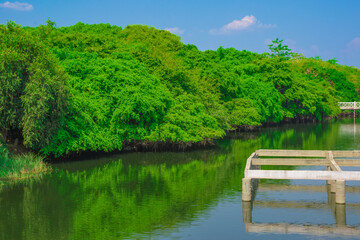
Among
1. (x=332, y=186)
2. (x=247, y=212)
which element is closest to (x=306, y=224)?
(x=247, y=212)

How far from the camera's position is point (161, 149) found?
1667 inches

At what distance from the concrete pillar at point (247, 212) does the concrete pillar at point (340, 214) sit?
346 cm

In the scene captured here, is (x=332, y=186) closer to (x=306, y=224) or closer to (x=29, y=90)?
(x=306, y=224)

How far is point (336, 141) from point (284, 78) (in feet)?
121

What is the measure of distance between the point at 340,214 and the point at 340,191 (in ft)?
3.35

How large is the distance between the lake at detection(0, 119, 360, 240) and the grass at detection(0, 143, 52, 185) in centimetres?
115

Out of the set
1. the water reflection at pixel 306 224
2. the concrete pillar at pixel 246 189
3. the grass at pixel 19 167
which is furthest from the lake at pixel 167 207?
the grass at pixel 19 167

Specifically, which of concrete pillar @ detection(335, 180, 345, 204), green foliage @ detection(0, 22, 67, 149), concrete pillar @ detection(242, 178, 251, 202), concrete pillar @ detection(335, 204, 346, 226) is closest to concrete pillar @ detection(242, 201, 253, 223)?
concrete pillar @ detection(242, 178, 251, 202)

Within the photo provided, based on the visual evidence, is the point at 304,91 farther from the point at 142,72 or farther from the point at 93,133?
the point at 93,133

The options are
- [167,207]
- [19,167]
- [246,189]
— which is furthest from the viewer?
[19,167]

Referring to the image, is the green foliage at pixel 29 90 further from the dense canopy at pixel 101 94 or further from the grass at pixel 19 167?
the grass at pixel 19 167

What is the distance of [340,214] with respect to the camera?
774 inches

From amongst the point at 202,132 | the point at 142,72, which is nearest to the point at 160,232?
the point at 202,132

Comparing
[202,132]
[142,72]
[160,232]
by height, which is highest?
[142,72]
